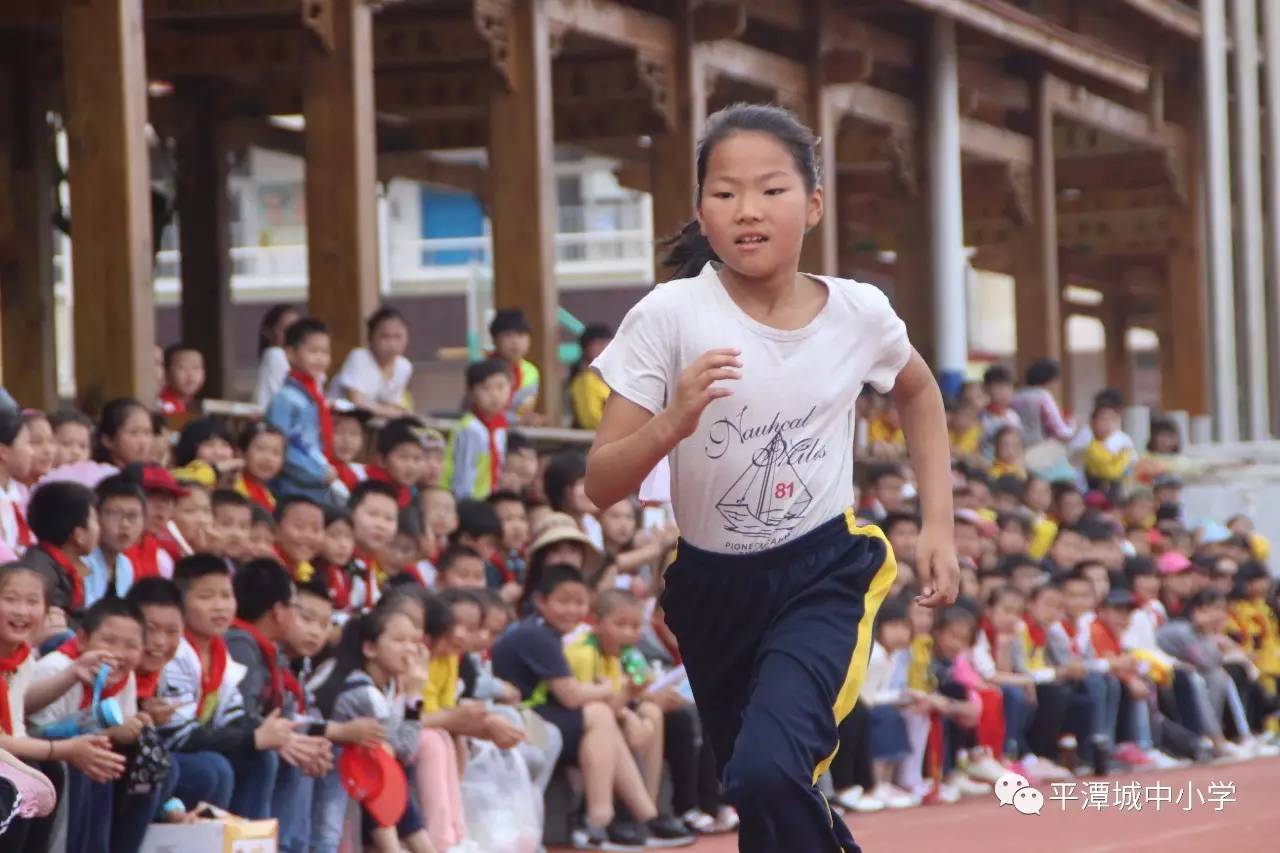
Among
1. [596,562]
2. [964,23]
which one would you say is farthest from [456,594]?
[964,23]

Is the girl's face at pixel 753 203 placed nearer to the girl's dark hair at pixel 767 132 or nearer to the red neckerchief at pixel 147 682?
the girl's dark hair at pixel 767 132

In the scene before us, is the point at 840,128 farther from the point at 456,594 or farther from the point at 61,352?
the point at 61,352

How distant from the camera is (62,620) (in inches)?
307

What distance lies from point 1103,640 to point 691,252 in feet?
28.5

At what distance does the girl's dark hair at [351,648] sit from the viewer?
8680 millimetres

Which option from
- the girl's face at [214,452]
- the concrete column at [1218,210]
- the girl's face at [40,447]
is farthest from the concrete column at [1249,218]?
the girl's face at [40,447]

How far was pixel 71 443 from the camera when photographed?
9.27 meters

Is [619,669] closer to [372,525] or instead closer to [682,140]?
[372,525]

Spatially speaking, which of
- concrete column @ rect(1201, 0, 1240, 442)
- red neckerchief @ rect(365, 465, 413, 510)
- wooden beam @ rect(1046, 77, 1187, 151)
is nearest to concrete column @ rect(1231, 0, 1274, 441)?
concrete column @ rect(1201, 0, 1240, 442)

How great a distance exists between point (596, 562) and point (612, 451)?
18.9 feet

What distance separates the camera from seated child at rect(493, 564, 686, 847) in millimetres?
9688

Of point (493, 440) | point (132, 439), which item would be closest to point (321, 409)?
point (493, 440)

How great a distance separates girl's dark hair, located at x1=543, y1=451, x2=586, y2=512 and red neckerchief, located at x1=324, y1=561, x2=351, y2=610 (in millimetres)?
2289

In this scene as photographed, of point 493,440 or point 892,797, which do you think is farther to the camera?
point 493,440
